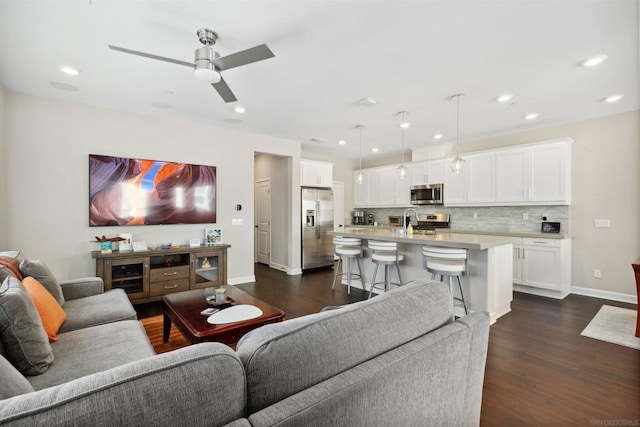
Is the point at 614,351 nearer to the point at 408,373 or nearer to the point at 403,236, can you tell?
the point at 403,236

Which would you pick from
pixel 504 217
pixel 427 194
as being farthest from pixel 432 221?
pixel 504 217

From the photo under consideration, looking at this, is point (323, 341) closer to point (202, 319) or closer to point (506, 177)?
point (202, 319)

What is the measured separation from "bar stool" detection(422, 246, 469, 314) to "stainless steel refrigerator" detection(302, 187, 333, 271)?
3009 mm

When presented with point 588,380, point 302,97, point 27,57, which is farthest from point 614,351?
point 27,57

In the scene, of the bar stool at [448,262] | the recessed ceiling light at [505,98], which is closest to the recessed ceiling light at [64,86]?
the bar stool at [448,262]

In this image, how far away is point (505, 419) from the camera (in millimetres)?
1785

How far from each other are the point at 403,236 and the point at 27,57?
4.33 meters

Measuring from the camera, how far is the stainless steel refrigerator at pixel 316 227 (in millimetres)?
6051

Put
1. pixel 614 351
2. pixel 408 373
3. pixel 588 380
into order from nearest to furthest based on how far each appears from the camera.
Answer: pixel 408 373 < pixel 588 380 < pixel 614 351

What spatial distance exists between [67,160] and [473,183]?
6.24m

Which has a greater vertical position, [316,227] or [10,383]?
[316,227]

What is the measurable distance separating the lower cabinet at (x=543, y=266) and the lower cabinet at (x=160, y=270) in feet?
15.0

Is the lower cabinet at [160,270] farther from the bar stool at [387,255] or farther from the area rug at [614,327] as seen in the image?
the area rug at [614,327]

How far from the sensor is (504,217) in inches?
206
